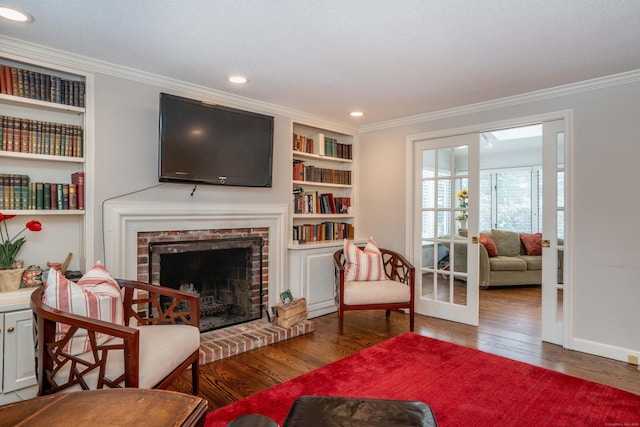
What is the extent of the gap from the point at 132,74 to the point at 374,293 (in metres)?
2.76

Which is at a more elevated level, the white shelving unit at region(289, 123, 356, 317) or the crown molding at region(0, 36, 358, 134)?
the crown molding at region(0, 36, 358, 134)

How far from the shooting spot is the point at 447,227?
3.98 metres

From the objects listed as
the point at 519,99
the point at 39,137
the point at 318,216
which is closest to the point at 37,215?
the point at 39,137

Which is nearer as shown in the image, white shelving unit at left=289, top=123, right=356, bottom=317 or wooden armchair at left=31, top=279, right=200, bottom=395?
wooden armchair at left=31, top=279, right=200, bottom=395

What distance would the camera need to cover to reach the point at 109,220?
2666 mm

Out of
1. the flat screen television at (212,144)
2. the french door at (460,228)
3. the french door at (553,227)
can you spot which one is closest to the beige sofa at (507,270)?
the french door at (460,228)

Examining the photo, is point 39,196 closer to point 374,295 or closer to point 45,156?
point 45,156

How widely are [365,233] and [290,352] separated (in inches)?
79.9

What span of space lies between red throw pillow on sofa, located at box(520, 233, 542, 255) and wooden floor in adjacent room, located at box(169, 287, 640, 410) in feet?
6.14

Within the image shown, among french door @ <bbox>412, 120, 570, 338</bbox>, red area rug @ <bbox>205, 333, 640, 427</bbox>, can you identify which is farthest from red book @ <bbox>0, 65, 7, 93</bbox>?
french door @ <bbox>412, 120, 570, 338</bbox>

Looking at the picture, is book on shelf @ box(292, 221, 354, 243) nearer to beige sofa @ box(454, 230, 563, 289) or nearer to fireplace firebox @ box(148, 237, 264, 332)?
fireplace firebox @ box(148, 237, 264, 332)

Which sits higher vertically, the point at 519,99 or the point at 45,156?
the point at 519,99

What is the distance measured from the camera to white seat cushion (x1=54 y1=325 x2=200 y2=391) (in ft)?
5.49

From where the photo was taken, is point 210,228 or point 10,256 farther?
point 210,228
